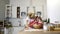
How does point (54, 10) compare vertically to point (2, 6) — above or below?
below

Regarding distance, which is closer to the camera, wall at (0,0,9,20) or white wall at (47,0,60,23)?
white wall at (47,0,60,23)

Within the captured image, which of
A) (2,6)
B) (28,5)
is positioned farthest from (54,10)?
(2,6)

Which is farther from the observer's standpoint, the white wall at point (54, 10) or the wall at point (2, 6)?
the wall at point (2, 6)

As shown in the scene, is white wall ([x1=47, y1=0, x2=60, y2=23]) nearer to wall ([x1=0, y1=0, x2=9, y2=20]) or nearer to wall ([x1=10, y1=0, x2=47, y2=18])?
wall ([x1=10, y1=0, x2=47, y2=18])

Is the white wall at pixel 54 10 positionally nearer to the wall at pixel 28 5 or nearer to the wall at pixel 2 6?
the wall at pixel 28 5

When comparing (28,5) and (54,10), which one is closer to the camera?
(54,10)

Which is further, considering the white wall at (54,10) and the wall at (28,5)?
the wall at (28,5)

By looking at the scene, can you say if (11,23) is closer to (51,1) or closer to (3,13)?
(3,13)

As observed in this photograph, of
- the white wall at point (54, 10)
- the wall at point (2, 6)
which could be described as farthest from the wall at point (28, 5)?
the white wall at point (54, 10)

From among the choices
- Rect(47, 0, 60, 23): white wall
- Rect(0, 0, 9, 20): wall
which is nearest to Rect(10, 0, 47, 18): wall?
Rect(0, 0, 9, 20): wall

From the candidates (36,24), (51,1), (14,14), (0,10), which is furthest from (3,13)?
(36,24)

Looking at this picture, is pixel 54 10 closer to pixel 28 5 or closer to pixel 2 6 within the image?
pixel 28 5

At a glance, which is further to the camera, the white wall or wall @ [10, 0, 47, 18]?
wall @ [10, 0, 47, 18]

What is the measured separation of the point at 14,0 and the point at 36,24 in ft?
9.70
